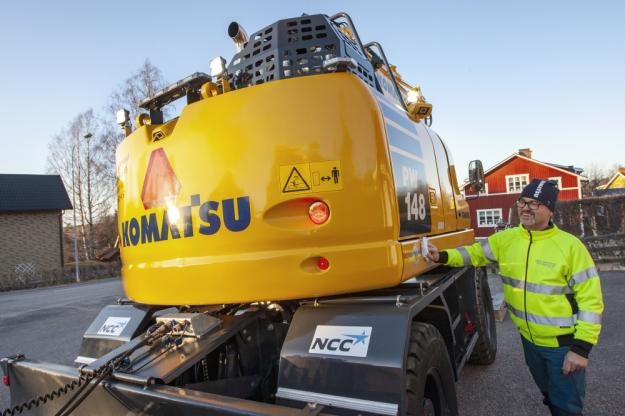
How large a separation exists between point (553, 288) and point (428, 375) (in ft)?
3.05

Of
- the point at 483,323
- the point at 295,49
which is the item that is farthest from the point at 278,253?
the point at 483,323

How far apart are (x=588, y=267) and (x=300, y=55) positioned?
211 cm

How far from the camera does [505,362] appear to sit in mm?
5066

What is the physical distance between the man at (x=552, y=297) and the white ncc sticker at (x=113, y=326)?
7.10 ft

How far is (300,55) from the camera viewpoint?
273 cm

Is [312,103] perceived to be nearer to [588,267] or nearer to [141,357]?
[141,357]

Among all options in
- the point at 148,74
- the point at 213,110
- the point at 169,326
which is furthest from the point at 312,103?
the point at 148,74

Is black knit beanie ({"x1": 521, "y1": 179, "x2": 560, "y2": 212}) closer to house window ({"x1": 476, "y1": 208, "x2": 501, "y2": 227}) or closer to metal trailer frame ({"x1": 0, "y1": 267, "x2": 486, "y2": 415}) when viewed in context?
metal trailer frame ({"x1": 0, "y1": 267, "x2": 486, "y2": 415})

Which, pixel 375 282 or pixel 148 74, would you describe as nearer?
pixel 375 282

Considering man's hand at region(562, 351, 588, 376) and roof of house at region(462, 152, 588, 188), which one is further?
roof of house at region(462, 152, 588, 188)

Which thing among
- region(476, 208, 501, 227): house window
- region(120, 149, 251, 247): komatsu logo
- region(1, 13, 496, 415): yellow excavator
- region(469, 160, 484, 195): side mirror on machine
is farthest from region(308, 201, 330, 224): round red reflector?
region(476, 208, 501, 227): house window

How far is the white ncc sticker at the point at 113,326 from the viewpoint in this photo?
3.04m

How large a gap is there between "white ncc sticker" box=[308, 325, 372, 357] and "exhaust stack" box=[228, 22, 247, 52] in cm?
210

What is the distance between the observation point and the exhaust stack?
125 inches
